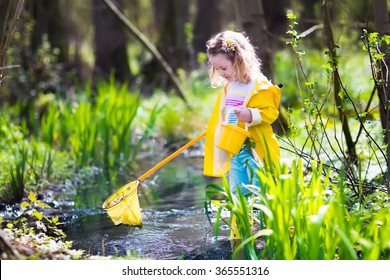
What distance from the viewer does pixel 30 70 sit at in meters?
10.1

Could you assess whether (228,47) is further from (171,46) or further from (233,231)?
(171,46)

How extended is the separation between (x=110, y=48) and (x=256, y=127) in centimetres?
1006

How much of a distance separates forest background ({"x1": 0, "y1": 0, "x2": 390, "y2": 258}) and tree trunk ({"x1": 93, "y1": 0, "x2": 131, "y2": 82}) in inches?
0.8

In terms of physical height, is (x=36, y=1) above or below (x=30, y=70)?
above

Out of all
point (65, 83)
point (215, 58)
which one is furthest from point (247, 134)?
point (65, 83)

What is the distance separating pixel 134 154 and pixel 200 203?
74.5 inches

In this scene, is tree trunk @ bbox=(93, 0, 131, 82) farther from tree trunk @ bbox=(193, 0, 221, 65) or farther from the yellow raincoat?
the yellow raincoat

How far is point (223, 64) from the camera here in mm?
4066

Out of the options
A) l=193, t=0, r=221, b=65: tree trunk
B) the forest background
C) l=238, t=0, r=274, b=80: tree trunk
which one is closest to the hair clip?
the forest background

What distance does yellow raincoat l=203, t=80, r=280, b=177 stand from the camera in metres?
3.96

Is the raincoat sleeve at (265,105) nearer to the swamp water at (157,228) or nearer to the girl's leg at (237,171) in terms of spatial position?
the girl's leg at (237,171)

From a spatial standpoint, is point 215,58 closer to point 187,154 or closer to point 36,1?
point 187,154

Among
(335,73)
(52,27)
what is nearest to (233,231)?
(335,73)

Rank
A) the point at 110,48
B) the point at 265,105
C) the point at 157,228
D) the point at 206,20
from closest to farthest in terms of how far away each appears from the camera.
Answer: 1. the point at 265,105
2. the point at 157,228
3. the point at 110,48
4. the point at 206,20
